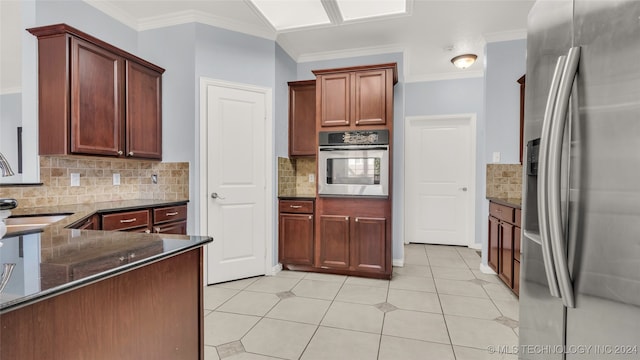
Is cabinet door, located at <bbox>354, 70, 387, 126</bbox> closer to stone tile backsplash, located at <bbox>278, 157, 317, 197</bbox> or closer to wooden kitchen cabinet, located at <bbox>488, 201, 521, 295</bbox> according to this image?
stone tile backsplash, located at <bbox>278, 157, 317, 197</bbox>

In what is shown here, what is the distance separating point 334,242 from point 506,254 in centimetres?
171

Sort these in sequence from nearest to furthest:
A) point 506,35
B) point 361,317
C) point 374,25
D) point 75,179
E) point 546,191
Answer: point 546,191 < point 361,317 < point 75,179 < point 374,25 < point 506,35

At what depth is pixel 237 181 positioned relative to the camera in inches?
129

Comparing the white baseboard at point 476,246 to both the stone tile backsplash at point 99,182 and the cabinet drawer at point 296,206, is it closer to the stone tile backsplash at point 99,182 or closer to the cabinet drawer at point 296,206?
the cabinet drawer at point 296,206

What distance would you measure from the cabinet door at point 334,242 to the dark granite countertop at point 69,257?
91.0 inches

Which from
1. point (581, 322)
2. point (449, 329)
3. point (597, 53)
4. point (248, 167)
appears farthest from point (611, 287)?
point (248, 167)

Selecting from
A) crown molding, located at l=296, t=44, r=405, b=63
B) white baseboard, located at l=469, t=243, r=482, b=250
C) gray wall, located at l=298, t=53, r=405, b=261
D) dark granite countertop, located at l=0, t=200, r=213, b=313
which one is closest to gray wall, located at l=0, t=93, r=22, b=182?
dark granite countertop, located at l=0, t=200, r=213, b=313

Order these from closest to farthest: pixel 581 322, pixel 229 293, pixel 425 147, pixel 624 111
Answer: pixel 624 111 < pixel 581 322 < pixel 229 293 < pixel 425 147

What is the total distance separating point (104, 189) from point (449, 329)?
3368 millimetres

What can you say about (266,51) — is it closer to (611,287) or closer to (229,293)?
(229,293)

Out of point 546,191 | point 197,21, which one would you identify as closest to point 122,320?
point 546,191

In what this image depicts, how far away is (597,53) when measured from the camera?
640 millimetres

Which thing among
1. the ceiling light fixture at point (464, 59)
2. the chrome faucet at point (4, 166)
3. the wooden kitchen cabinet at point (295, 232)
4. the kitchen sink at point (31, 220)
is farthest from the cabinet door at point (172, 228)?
the ceiling light fixture at point (464, 59)

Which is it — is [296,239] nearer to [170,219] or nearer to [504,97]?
[170,219]
